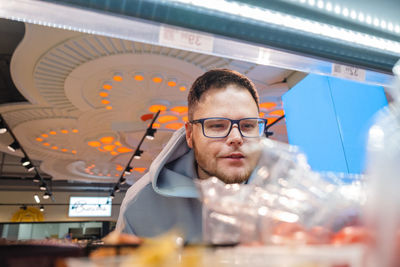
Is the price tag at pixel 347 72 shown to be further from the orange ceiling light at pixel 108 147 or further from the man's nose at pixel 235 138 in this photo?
the orange ceiling light at pixel 108 147

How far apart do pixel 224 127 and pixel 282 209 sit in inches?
24.5

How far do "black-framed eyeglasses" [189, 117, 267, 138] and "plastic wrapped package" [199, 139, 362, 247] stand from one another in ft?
1.62

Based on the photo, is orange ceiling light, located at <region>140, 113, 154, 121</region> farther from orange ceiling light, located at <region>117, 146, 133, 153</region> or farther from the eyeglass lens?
the eyeglass lens

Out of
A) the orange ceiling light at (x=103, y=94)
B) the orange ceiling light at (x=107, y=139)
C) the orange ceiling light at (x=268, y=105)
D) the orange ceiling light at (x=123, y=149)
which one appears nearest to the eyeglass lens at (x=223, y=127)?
the orange ceiling light at (x=103, y=94)

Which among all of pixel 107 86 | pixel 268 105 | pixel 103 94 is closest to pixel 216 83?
pixel 107 86

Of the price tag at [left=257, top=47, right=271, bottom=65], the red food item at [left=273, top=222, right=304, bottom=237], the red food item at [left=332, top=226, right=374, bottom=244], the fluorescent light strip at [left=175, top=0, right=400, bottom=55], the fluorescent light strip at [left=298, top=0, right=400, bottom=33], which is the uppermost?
the fluorescent light strip at [left=298, top=0, right=400, bottom=33]

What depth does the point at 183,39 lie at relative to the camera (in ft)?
2.96

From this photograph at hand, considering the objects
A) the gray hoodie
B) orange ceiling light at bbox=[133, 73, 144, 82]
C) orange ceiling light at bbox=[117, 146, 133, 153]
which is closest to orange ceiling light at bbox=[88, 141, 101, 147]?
orange ceiling light at bbox=[117, 146, 133, 153]

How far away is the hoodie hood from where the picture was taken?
3.66 feet

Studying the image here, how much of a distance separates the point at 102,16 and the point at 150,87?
4.23 metres

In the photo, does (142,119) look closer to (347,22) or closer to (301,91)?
(301,91)

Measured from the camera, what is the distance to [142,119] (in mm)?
6402

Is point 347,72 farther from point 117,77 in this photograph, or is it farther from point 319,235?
point 117,77

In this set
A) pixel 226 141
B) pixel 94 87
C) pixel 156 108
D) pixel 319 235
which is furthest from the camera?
pixel 156 108
